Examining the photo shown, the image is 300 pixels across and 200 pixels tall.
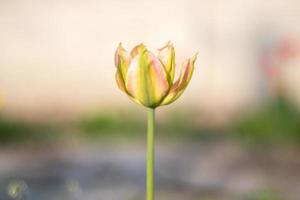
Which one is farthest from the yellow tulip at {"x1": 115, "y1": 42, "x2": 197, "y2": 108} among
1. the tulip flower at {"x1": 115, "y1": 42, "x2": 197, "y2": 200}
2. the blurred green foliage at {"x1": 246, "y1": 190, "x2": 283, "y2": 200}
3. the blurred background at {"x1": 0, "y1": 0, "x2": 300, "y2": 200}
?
the blurred background at {"x1": 0, "y1": 0, "x2": 300, "y2": 200}

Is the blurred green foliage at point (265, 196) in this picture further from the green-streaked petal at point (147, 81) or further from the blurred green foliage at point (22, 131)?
the green-streaked petal at point (147, 81)

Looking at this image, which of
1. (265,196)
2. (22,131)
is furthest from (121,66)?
(22,131)

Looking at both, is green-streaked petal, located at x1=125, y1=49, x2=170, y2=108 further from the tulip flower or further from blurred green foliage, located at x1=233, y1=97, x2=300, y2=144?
blurred green foliage, located at x1=233, y1=97, x2=300, y2=144

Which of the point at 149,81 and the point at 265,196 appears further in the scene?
the point at 265,196

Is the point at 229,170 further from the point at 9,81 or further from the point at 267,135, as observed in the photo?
the point at 9,81

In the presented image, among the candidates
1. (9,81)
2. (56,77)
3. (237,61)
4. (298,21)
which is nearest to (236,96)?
(237,61)

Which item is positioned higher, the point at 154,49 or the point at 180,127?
the point at 154,49

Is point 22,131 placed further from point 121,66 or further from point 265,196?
point 121,66

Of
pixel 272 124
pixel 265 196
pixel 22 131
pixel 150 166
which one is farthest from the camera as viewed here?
pixel 272 124
